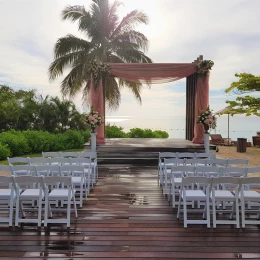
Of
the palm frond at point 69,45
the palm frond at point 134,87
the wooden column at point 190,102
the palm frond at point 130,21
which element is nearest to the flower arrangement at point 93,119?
the wooden column at point 190,102

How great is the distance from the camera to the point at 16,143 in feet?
41.7

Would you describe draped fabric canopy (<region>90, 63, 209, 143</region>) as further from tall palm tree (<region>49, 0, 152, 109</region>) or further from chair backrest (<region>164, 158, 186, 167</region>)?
tall palm tree (<region>49, 0, 152, 109</region>)

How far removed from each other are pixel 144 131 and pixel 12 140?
27.5ft

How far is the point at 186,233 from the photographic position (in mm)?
3836

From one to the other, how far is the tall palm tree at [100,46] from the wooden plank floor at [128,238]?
11.7 meters

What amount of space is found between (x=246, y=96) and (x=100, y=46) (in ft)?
29.1

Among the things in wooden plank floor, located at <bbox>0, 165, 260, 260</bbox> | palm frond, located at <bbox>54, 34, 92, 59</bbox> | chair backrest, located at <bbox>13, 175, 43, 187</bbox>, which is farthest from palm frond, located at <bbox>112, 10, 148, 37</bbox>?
chair backrest, located at <bbox>13, 175, 43, 187</bbox>

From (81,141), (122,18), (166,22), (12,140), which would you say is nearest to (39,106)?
(81,141)

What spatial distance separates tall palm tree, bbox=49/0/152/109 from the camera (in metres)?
15.7

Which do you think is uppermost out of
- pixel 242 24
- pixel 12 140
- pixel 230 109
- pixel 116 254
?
pixel 242 24

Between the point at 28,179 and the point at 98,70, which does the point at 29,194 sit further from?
the point at 98,70

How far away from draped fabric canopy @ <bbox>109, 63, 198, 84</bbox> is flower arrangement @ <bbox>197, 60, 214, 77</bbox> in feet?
0.61

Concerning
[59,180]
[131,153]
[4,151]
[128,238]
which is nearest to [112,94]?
[131,153]

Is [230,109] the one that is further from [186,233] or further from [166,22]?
[186,233]
